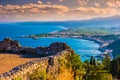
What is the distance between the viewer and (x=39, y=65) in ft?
34.5

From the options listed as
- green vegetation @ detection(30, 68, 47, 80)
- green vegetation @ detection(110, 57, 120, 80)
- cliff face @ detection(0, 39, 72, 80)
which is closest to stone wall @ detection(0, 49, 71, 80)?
cliff face @ detection(0, 39, 72, 80)

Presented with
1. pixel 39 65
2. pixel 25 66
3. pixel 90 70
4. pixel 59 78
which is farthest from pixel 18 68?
pixel 90 70

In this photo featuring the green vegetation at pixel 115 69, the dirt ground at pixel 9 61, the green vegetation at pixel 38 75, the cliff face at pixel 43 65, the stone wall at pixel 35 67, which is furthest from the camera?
the green vegetation at pixel 115 69

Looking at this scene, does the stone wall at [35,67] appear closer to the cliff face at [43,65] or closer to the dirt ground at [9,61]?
the cliff face at [43,65]

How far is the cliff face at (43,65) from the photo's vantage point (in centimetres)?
865

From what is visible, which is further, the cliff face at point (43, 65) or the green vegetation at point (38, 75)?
the green vegetation at point (38, 75)

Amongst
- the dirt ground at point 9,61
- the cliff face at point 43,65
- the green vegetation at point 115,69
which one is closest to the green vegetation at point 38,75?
the cliff face at point 43,65

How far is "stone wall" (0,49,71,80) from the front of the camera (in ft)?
27.4

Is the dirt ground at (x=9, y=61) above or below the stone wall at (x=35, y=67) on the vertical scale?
below

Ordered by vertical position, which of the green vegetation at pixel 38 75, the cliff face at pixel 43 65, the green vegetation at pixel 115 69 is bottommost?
the green vegetation at pixel 115 69

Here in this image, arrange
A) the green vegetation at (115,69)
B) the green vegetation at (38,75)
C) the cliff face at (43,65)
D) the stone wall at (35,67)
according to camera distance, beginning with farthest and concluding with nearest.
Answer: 1. the green vegetation at (115,69)
2. the green vegetation at (38,75)
3. the cliff face at (43,65)
4. the stone wall at (35,67)

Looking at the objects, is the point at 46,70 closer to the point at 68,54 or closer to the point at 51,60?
the point at 51,60

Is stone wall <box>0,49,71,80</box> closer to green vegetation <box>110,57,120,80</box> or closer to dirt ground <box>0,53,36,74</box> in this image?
dirt ground <box>0,53,36,74</box>

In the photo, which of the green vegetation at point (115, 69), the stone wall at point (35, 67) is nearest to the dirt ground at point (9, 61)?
the stone wall at point (35, 67)
